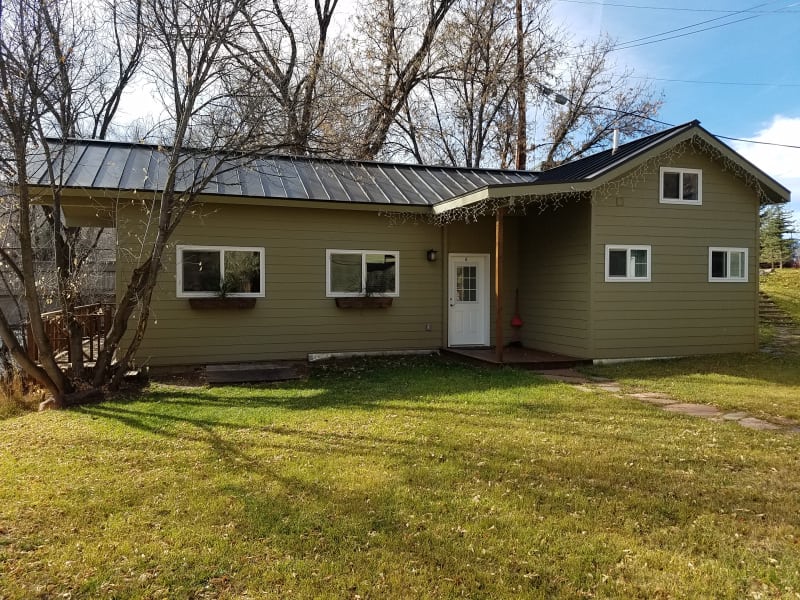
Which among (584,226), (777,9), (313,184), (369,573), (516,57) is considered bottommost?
(369,573)

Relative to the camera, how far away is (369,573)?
2582 mm

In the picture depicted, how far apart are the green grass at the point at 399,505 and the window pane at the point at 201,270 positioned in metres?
3.40

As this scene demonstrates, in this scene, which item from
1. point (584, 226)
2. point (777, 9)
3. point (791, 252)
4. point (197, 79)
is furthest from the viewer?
Answer: point (791, 252)

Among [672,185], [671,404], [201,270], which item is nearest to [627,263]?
[672,185]

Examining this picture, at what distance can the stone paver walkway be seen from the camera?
514 centimetres

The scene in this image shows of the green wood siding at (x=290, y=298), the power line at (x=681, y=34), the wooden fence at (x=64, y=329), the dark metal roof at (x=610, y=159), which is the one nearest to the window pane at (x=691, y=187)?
the dark metal roof at (x=610, y=159)

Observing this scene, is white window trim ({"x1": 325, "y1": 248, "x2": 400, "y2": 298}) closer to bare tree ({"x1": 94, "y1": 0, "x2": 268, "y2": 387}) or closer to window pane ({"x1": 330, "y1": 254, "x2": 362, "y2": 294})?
window pane ({"x1": 330, "y1": 254, "x2": 362, "y2": 294})

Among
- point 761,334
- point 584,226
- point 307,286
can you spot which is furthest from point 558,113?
point 307,286

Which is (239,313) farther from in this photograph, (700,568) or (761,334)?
(761,334)

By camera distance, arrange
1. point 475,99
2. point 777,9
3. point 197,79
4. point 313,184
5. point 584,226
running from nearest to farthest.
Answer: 1. point 197,79
2. point 584,226
3. point 313,184
4. point 777,9
5. point 475,99

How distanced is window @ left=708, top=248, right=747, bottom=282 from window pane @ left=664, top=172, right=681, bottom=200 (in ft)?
3.98

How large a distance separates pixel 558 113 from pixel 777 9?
7745 mm

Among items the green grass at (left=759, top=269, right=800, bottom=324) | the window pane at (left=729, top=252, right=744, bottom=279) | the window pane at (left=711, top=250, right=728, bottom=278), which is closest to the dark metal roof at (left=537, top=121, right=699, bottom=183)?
the window pane at (left=711, top=250, right=728, bottom=278)

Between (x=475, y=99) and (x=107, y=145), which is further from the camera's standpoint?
(x=475, y=99)
